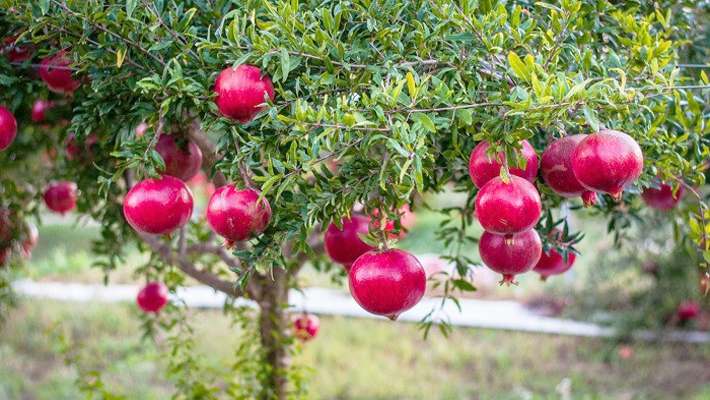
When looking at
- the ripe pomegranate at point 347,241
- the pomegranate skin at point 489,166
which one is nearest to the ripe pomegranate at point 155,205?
the ripe pomegranate at point 347,241

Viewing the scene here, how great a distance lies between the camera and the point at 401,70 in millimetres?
1365

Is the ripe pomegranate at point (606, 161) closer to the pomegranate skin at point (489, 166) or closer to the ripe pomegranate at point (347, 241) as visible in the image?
the pomegranate skin at point (489, 166)

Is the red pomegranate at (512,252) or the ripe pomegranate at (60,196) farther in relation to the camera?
the ripe pomegranate at (60,196)

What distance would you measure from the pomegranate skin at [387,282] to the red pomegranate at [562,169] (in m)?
0.29

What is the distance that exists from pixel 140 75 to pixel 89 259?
6470 millimetres

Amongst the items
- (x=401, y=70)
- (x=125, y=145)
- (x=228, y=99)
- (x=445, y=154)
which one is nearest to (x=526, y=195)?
(x=445, y=154)

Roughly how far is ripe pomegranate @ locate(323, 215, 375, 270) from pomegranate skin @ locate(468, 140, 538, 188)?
1.17 feet

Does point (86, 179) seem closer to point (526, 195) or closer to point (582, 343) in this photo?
point (526, 195)

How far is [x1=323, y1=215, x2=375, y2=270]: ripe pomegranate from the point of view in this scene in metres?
1.56

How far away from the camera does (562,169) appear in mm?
1309

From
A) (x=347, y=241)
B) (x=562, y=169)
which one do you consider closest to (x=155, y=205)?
(x=347, y=241)

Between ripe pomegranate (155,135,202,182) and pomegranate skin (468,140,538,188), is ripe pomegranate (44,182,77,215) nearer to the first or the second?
ripe pomegranate (155,135,202,182)

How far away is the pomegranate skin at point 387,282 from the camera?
4.27 feet

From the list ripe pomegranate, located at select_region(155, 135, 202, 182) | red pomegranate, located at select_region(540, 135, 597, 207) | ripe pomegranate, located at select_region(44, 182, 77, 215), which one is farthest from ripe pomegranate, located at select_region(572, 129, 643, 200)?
ripe pomegranate, located at select_region(44, 182, 77, 215)
